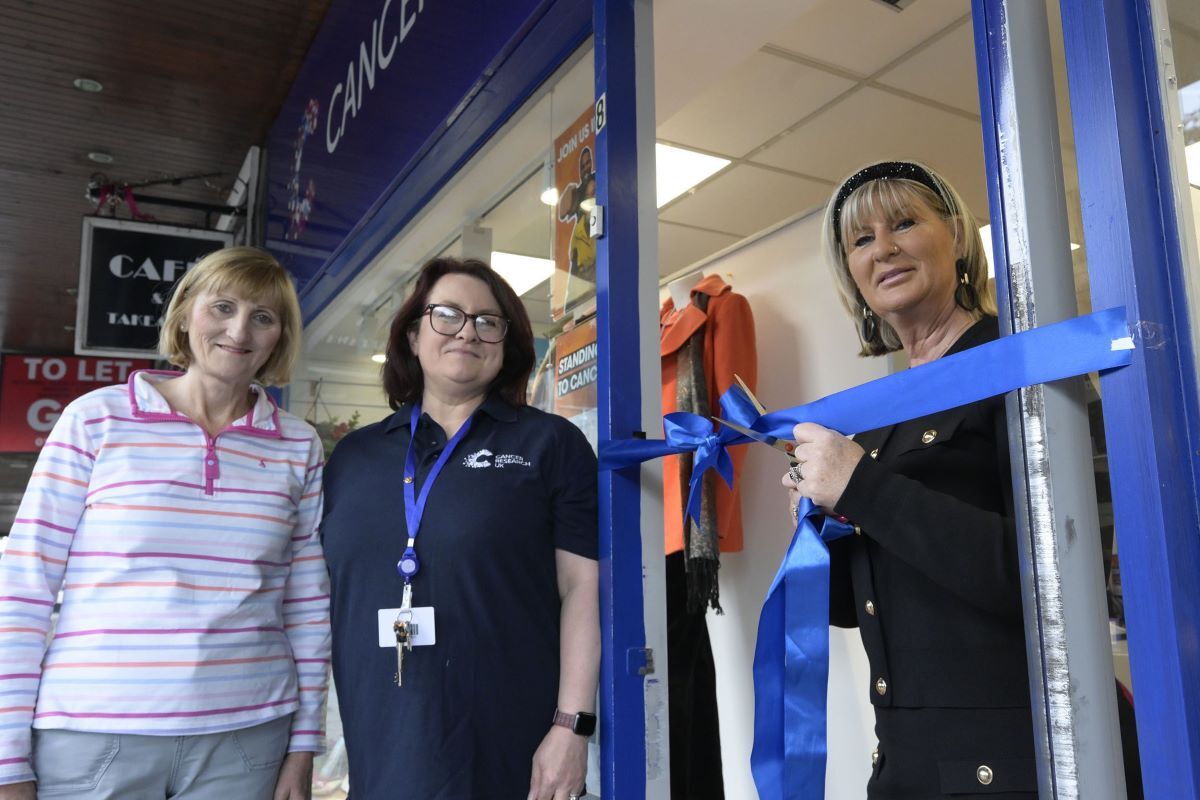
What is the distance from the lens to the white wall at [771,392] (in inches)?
94.0

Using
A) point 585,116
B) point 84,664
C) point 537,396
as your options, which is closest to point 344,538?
point 84,664

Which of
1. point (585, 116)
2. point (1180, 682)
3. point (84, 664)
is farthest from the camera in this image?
point (585, 116)

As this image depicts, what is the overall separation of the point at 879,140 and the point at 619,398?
326 cm

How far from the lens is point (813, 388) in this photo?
8.02ft

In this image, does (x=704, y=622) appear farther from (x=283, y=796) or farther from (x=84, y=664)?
(x=84, y=664)

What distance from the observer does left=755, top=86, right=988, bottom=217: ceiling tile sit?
4.07 m

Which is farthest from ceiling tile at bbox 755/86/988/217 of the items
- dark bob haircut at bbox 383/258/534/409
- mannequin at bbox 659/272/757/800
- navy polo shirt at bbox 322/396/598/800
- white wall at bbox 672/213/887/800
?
navy polo shirt at bbox 322/396/598/800

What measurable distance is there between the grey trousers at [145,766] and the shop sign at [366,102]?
154 cm

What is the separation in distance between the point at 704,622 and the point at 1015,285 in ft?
5.95

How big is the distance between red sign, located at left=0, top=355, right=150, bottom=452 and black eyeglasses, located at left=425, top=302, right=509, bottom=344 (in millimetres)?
9383

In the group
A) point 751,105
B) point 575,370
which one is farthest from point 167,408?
point 751,105

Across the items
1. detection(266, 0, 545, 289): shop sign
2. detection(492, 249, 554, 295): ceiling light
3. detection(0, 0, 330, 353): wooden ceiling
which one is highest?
detection(0, 0, 330, 353): wooden ceiling

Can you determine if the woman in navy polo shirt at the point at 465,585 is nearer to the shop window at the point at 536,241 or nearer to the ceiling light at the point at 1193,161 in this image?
the shop window at the point at 536,241

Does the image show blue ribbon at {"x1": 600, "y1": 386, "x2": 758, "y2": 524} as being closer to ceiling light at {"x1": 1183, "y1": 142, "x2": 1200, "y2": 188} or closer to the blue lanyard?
the blue lanyard
